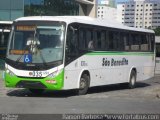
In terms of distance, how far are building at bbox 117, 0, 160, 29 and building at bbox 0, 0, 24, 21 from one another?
72006 millimetres

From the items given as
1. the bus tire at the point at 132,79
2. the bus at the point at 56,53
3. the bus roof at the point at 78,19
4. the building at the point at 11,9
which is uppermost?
the building at the point at 11,9

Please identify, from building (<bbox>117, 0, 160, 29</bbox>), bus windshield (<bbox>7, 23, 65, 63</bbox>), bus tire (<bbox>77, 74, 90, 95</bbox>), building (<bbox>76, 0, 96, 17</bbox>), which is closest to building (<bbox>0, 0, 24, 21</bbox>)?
bus tire (<bbox>77, 74, 90, 95</bbox>)

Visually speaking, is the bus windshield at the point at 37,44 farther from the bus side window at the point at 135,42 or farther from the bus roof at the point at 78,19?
the bus side window at the point at 135,42

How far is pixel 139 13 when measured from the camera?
388 feet

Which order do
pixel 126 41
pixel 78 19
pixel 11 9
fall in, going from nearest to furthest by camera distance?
pixel 78 19 < pixel 126 41 < pixel 11 9

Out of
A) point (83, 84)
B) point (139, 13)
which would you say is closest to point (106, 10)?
point (139, 13)

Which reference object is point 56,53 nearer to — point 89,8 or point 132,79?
point 132,79

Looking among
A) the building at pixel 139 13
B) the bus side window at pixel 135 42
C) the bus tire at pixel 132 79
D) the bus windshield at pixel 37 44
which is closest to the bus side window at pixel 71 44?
the bus windshield at pixel 37 44

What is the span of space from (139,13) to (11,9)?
3055 inches

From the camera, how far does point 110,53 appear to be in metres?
21.7

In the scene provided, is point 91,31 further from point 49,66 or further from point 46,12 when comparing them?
point 46,12

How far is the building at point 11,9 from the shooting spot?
1705 inches

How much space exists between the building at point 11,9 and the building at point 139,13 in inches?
2835

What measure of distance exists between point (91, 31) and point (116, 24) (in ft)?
10.7
